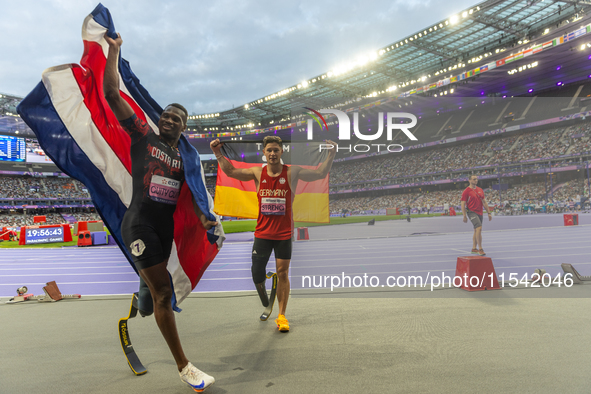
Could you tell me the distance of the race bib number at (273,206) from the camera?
4.17m

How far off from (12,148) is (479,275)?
179 ft

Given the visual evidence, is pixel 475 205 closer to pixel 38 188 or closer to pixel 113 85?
pixel 113 85

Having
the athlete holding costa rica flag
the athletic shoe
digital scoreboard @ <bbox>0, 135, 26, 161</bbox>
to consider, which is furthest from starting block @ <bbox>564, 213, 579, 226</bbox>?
digital scoreboard @ <bbox>0, 135, 26, 161</bbox>

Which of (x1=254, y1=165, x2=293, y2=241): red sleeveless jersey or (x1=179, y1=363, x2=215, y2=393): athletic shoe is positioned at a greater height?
(x1=254, y1=165, x2=293, y2=241): red sleeveless jersey

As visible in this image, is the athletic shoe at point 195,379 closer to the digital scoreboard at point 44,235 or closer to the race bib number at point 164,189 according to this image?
the race bib number at point 164,189

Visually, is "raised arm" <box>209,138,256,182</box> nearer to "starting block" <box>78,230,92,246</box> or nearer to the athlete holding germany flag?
the athlete holding germany flag

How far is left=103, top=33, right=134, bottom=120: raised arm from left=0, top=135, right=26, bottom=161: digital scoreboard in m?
51.8

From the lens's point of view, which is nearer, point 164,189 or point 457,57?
point 164,189

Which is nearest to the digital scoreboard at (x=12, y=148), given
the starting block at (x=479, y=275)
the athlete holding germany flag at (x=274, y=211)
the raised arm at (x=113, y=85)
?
the athlete holding germany flag at (x=274, y=211)

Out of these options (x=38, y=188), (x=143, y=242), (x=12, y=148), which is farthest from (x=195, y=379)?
(x=38, y=188)

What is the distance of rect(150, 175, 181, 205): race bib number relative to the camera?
2.74 m

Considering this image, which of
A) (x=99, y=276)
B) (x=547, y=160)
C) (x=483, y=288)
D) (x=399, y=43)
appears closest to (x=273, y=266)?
(x=99, y=276)

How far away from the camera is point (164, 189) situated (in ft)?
9.18

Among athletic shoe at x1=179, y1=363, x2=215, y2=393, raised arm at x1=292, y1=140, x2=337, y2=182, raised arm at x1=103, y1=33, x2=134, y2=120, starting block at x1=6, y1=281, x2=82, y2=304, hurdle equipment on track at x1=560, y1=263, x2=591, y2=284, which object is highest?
raised arm at x1=103, y1=33, x2=134, y2=120
